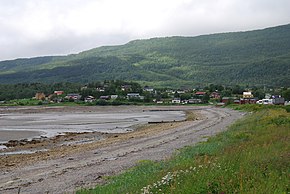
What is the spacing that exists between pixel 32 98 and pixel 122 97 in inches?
1448

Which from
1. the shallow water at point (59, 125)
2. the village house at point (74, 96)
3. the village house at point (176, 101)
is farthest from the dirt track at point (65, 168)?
the village house at point (74, 96)

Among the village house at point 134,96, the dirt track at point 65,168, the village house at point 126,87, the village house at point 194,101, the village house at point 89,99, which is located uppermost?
the village house at point 126,87

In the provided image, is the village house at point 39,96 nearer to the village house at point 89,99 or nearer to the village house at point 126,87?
the village house at point 89,99

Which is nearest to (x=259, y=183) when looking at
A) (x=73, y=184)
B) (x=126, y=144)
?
(x=73, y=184)

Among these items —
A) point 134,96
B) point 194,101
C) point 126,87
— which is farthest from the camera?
point 126,87

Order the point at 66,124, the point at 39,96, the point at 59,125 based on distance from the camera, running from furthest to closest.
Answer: the point at 39,96 < the point at 66,124 < the point at 59,125

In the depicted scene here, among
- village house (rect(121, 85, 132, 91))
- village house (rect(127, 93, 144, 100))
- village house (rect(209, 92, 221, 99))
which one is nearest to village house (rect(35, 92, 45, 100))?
village house (rect(121, 85, 132, 91))

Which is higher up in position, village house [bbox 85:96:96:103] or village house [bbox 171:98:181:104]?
village house [bbox 85:96:96:103]

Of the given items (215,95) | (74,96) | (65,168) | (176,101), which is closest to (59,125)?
(65,168)

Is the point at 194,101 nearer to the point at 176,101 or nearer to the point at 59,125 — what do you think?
the point at 176,101

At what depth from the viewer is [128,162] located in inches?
780

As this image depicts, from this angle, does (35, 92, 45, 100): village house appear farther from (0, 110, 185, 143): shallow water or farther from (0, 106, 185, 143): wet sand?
(0, 110, 185, 143): shallow water

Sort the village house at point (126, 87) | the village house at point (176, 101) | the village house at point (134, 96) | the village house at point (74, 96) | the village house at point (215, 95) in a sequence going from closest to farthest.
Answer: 1. the village house at point (176, 101)
2. the village house at point (134, 96)
3. the village house at point (74, 96)
4. the village house at point (215, 95)
5. the village house at point (126, 87)

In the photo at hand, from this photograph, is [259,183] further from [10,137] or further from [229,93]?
[229,93]
